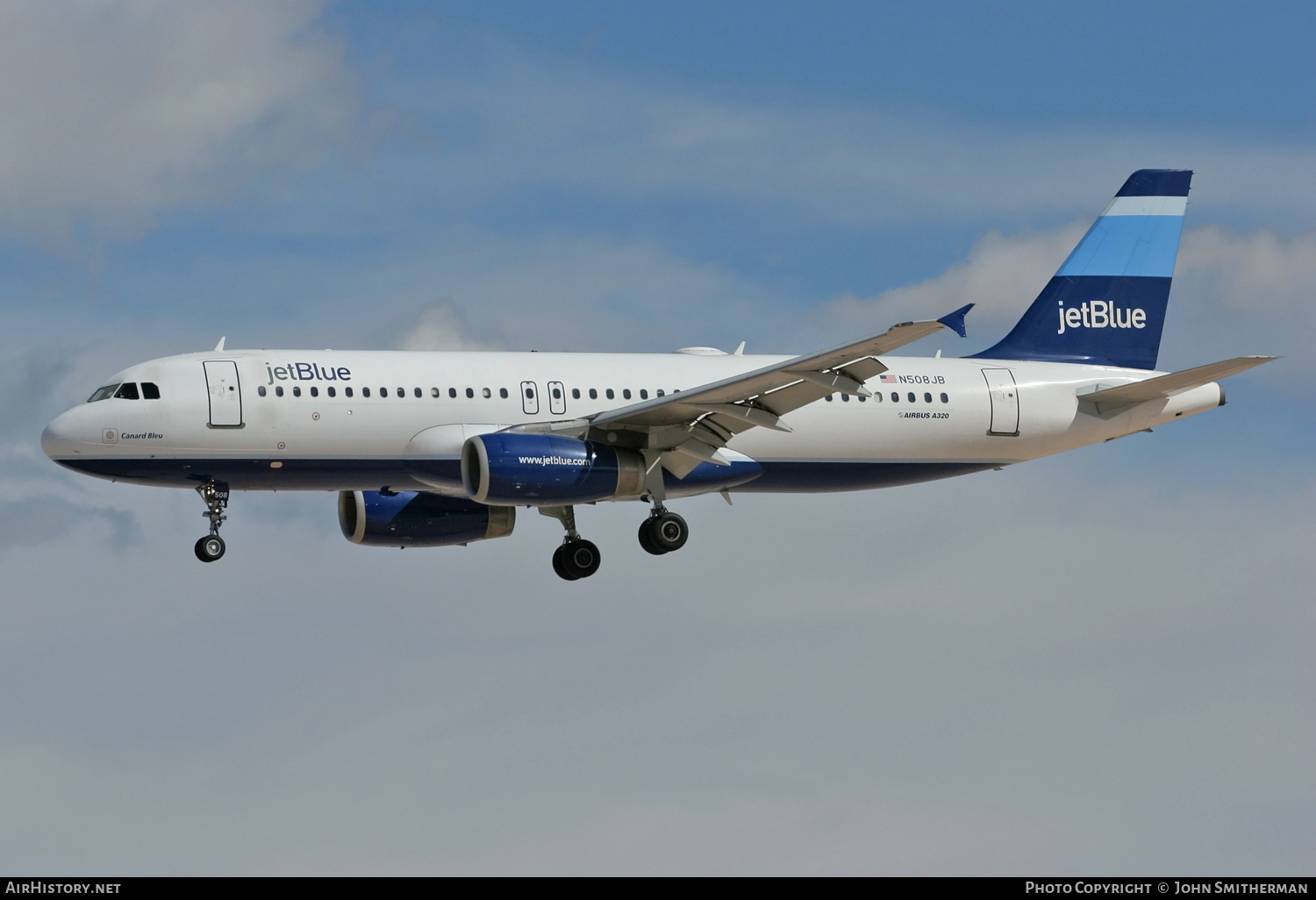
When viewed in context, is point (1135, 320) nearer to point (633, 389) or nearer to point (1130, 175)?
point (1130, 175)

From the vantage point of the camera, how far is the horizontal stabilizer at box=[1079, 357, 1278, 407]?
36.1m

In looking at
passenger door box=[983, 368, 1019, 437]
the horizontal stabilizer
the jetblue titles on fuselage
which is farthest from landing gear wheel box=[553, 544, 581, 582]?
the horizontal stabilizer

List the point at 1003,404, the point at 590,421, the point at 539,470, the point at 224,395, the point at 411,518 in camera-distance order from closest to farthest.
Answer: the point at 539,470 < the point at 224,395 < the point at 590,421 < the point at 1003,404 < the point at 411,518

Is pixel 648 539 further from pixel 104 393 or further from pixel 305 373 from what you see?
pixel 104 393

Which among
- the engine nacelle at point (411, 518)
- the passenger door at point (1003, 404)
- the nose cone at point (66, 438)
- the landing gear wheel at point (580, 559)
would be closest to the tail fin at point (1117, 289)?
the passenger door at point (1003, 404)

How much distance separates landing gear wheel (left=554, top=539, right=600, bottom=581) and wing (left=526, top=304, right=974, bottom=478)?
11.3 feet

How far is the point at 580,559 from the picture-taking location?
127 ft

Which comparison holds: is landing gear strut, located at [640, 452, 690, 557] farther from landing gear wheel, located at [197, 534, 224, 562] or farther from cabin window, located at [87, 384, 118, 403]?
cabin window, located at [87, 384, 118, 403]

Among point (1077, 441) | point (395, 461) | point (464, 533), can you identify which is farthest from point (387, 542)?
point (1077, 441)

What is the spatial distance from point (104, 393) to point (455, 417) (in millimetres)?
7066

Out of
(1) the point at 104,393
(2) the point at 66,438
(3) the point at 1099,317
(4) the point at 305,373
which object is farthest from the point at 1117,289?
(2) the point at 66,438

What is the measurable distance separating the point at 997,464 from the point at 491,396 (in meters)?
12.3

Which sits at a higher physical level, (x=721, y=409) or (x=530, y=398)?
(x=530, y=398)

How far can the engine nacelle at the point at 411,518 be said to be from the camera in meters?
40.3
